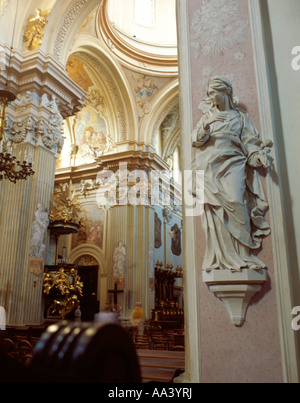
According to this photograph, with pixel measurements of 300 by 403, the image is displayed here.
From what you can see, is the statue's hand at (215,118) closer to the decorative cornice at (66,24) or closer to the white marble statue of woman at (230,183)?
the white marble statue of woman at (230,183)

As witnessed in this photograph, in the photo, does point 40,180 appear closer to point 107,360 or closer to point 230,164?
point 230,164

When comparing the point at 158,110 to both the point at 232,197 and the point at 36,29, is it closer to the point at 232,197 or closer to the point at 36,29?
the point at 36,29

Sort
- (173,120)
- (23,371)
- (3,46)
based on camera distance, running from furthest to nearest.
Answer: (173,120)
(3,46)
(23,371)

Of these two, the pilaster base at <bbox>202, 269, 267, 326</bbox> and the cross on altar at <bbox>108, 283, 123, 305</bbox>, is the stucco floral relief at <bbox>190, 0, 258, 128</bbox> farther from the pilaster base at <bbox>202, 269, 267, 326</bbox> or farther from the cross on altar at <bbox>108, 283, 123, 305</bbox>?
the cross on altar at <bbox>108, 283, 123, 305</bbox>

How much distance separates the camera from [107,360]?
0.87 m

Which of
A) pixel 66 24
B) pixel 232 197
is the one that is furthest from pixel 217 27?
pixel 66 24

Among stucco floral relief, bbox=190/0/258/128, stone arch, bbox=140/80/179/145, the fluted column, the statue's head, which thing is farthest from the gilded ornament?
the statue's head

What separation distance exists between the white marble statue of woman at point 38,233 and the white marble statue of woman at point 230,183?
6975 millimetres

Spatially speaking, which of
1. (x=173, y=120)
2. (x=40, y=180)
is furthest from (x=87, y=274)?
(x=173, y=120)

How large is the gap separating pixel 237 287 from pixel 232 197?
0.71 meters

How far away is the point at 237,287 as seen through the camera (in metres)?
2.72

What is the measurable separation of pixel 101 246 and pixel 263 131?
1345 centimetres

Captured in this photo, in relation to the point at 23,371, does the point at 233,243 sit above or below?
above

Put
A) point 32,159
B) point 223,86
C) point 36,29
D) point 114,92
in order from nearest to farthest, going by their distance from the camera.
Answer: point 223,86
point 32,159
point 36,29
point 114,92
